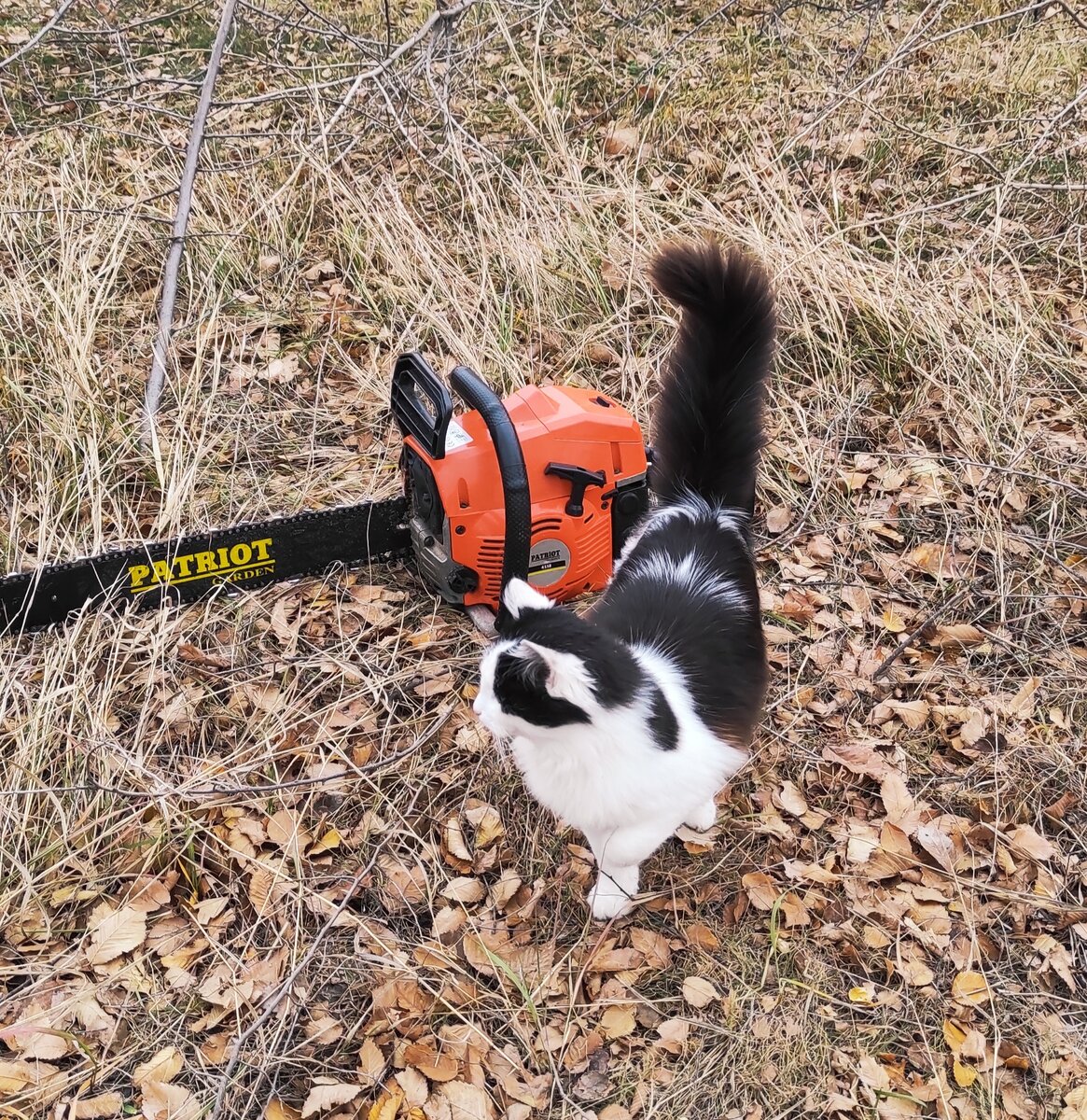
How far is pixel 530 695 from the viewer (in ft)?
5.41

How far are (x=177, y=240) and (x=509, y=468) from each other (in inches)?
80.1

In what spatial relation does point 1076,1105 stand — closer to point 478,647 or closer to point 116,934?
point 478,647

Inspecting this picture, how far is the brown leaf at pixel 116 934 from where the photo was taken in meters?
1.98

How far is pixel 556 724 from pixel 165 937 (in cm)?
108

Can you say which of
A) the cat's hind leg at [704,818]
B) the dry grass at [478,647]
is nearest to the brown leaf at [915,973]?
the dry grass at [478,647]

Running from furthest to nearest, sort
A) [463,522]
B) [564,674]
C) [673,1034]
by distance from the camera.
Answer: [463,522] → [673,1034] → [564,674]

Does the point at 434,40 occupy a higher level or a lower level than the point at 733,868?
higher

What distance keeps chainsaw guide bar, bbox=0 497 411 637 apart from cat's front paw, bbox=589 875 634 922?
1.20 m

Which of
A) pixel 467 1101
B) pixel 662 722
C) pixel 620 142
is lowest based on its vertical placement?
pixel 467 1101

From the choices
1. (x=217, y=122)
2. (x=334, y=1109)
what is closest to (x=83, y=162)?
(x=217, y=122)

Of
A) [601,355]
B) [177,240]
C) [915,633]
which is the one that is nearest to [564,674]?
[915,633]

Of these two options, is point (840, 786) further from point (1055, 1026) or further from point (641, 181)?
point (641, 181)

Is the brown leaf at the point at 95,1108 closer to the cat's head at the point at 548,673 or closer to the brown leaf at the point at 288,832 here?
the brown leaf at the point at 288,832

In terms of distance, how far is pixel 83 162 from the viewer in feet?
13.4
